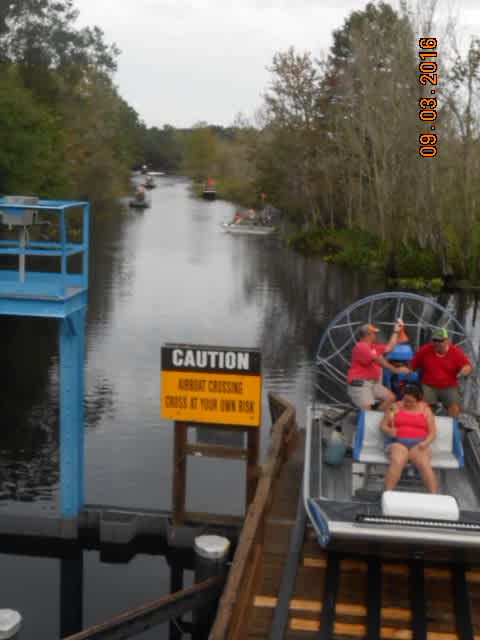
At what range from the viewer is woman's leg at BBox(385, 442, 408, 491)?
9266 mm

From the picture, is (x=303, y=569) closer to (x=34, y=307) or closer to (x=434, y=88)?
(x=34, y=307)

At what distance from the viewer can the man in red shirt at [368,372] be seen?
11461 mm

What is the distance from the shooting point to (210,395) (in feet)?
36.9

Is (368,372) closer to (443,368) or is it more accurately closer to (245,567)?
(443,368)

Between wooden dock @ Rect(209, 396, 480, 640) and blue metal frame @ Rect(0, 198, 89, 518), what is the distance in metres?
3.41

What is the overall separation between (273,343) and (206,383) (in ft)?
54.3

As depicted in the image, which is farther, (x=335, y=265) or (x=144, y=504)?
(x=335, y=265)

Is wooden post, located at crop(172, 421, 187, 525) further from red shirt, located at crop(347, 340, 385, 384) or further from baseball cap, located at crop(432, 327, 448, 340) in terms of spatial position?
baseball cap, located at crop(432, 327, 448, 340)

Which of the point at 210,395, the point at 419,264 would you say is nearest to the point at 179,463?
the point at 210,395

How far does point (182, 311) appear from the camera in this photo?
32.3 meters

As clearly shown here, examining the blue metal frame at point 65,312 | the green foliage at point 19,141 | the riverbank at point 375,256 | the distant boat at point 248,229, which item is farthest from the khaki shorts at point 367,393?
the distant boat at point 248,229

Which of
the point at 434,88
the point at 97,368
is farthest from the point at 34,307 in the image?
the point at 434,88

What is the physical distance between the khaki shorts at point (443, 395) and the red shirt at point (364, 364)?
0.77 meters

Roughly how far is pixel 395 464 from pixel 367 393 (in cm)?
232
